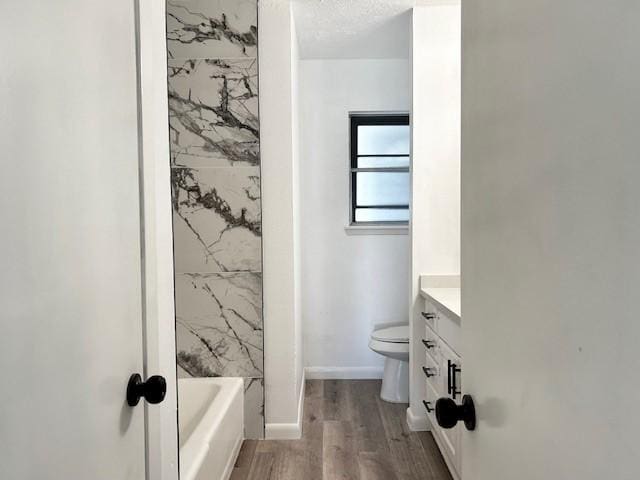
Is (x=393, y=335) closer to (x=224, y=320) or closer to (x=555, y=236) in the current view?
(x=224, y=320)

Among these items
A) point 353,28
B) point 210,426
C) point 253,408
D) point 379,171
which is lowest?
point 253,408

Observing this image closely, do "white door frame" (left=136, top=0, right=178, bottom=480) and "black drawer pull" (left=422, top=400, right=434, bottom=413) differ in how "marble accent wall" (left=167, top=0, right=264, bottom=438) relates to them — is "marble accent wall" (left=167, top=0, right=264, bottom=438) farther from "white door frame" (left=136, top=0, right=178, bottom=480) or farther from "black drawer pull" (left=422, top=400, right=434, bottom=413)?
"white door frame" (left=136, top=0, right=178, bottom=480)

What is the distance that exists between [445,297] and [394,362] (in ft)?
3.55

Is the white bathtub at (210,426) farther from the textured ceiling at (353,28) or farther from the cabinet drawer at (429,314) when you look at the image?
the textured ceiling at (353,28)

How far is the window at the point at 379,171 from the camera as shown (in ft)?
13.2

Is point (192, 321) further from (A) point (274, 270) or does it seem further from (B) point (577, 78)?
(B) point (577, 78)

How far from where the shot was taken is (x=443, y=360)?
2486mm

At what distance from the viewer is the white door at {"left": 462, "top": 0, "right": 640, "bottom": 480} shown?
422mm

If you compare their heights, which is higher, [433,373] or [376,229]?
[376,229]

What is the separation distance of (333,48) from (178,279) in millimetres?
2003

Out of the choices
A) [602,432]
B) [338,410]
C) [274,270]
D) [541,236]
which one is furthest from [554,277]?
[338,410]

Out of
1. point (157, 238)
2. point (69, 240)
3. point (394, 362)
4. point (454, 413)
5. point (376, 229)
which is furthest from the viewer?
point (376, 229)

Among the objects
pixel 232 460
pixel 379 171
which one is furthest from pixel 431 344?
pixel 379 171

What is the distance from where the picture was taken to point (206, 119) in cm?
281
